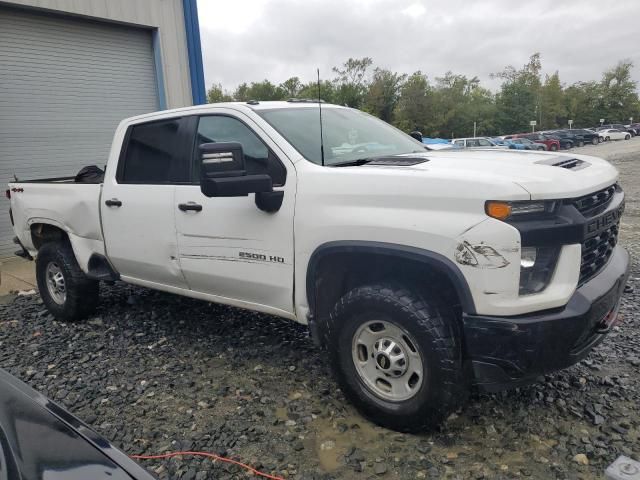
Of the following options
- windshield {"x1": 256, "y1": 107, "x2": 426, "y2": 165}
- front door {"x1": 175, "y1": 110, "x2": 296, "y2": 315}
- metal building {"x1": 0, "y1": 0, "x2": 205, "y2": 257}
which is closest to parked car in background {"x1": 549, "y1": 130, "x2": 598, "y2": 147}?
metal building {"x1": 0, "y1": 0, "x2": 205, "y2": 257}

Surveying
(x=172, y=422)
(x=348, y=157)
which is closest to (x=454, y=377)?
(x=348, y=157)

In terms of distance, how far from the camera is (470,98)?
62.0 metres

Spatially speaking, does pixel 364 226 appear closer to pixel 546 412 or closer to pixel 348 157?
pixel 348 157

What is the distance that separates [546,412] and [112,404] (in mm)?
2756

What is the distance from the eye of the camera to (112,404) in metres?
3.46

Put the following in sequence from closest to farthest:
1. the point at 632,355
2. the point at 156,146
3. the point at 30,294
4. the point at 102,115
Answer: the point at 632,355
the point at 156,146
the point at 30,294
the point at 102,115

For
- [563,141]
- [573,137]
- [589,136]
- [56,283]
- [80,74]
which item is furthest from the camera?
[589,136]

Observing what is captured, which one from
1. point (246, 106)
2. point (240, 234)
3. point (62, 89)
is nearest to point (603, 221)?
point (240, 234)

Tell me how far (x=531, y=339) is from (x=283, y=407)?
64.2 inches

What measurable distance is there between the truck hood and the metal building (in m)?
7.88

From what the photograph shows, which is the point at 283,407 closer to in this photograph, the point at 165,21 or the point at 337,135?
the point at 337,135

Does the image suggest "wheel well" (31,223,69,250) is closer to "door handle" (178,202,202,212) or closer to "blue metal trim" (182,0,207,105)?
"door handle" (178,202,202,212)

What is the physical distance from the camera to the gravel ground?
2.68m

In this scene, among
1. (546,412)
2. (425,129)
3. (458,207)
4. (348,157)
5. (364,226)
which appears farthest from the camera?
(425,129)
